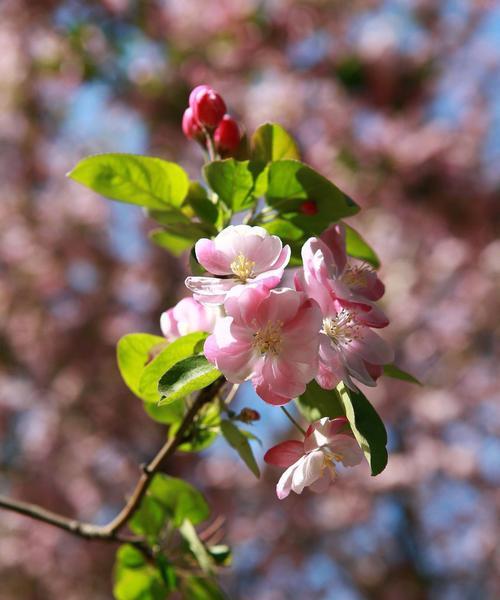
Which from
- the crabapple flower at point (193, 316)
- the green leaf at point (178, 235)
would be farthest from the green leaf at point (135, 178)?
the crabapple flower at point (193, 316)

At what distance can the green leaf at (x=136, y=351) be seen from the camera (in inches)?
26.9

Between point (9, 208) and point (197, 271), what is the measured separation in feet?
17.4

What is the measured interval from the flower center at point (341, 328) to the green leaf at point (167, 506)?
34 cm

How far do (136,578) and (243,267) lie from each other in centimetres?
46

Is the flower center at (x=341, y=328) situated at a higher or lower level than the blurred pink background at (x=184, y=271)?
higher

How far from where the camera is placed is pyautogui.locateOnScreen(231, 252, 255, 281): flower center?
554 mm

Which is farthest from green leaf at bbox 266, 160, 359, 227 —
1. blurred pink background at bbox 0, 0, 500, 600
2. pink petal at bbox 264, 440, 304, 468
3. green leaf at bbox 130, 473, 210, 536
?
blurred pink background at bbox 0, 0, 500, 600

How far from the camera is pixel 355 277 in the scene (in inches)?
24.3

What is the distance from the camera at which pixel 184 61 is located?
419 centimetres

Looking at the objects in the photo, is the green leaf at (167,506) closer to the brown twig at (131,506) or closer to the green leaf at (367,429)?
the brown twig at (131,506)

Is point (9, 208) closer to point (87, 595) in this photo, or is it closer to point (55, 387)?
point (55, 387)

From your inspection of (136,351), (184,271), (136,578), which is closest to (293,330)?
(136,351)

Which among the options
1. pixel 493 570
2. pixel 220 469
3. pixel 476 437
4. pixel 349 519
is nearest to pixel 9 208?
pixel 220 469

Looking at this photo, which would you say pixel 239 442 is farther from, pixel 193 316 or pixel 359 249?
pixel 359 249
